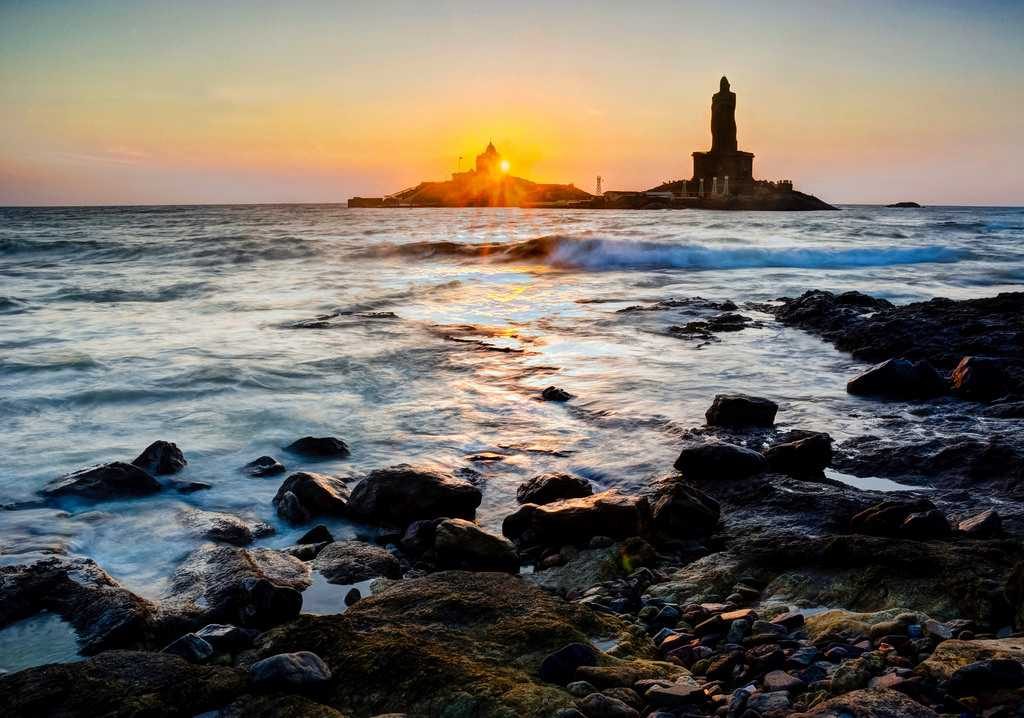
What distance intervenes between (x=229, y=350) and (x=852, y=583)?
28.0 ft

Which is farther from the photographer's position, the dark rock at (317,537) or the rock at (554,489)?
the rock at (554,489)

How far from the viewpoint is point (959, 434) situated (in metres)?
5.73

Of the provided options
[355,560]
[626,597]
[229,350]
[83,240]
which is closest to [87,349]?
[229,350]

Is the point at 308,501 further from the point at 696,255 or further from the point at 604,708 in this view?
the point at 696,255

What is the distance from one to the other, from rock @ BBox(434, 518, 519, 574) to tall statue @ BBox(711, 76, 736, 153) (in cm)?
11915

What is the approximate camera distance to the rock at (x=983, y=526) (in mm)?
3740

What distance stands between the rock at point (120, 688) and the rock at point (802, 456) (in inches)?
141

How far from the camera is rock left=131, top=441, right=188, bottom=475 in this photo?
17.7 ft

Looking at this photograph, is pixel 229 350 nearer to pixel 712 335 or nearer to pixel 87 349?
pixel 87 349

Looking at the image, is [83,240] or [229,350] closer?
[229,350]

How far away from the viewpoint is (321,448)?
5.91 meters

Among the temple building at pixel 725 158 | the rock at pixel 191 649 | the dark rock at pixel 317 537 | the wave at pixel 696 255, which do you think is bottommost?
the dark rock at pixel 317 537

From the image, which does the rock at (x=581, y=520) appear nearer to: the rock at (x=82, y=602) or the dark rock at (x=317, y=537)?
the dark rock at (x=317, y=537)

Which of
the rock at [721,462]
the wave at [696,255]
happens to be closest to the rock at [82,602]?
the rock at [721,462]
